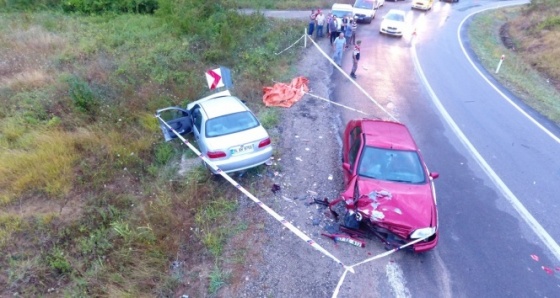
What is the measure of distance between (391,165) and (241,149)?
303 centimetres

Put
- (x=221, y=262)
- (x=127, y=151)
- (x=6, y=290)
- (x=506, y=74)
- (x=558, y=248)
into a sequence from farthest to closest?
(x=506, y=74) < (x=127, y=151) < (x=558, y=248) < (x=221, y=262) < (x=6, y=290)

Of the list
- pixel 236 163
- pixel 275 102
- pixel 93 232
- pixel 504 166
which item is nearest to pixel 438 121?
pixel 504 166

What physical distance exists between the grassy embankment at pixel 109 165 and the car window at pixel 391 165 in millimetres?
2574

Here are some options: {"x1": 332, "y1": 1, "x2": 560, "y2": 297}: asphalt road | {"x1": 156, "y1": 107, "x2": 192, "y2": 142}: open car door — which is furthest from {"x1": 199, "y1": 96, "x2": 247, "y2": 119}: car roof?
{"x1": 332, "y1": 1, "x2": 560, "y2": 297}: asphalt road

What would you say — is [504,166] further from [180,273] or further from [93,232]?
[93,232]

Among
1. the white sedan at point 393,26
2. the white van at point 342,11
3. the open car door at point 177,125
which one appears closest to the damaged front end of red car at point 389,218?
the open car door at point 177,125

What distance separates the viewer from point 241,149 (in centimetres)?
749

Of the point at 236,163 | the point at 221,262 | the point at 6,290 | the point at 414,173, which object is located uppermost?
the point at 414,173

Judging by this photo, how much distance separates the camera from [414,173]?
263 inches

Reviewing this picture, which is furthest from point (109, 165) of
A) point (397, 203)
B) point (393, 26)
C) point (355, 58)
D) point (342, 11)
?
point (393, 26)

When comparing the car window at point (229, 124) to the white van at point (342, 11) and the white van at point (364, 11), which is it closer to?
the white van at point (342, 11)

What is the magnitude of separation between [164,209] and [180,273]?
148 cm

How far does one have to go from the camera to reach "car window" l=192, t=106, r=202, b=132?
828 centimetres

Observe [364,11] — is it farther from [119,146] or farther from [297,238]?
[297,238]
